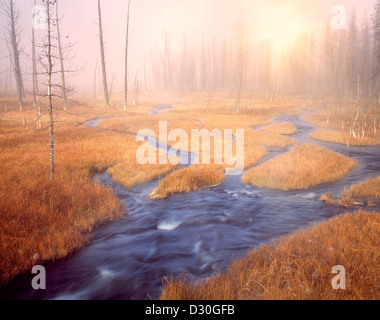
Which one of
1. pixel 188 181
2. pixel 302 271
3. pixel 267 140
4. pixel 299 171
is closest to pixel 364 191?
pixel 299 171

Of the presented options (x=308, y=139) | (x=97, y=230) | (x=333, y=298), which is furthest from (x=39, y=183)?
(x=308, y=139)

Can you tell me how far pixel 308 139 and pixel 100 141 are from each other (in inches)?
732

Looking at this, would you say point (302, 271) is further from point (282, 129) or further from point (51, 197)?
point (282, 129)

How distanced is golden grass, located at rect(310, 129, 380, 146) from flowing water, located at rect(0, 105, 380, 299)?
9.59 metres

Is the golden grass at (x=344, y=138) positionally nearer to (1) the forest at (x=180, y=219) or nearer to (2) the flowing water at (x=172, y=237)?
(1) the forest at (x=180, y=219)

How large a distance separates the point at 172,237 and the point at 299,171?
828 centimetres

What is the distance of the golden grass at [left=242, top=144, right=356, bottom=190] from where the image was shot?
36.8 feet

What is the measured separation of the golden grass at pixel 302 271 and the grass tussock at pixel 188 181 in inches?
207

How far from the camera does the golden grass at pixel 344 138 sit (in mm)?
19031

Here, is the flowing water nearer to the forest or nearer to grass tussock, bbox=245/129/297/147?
the forest

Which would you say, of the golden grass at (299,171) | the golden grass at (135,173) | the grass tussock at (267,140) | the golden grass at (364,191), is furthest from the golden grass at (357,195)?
the grass tussock at (267,140)

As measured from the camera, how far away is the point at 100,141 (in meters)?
18.4

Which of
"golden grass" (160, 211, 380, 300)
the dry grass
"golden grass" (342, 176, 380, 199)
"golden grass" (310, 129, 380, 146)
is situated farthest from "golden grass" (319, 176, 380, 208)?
"golden grass" (310, 129, 380, 146)
